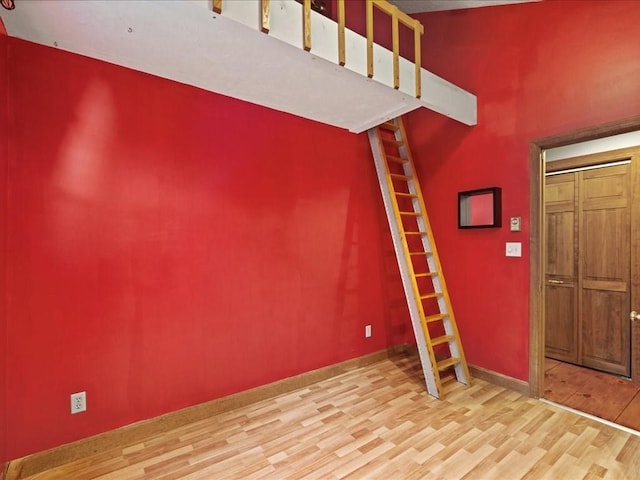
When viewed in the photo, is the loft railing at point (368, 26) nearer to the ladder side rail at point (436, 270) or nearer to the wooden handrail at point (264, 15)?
the wooden handrail at point (264, 15)

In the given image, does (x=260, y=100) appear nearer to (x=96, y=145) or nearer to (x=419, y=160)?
(x=96, y=145)

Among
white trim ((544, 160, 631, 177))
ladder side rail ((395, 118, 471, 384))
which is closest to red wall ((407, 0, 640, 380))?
ladder side rail ((395, 118, 471, 384))

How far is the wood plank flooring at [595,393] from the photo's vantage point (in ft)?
7.76

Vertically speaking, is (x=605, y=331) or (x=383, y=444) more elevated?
(x=605, y=331)

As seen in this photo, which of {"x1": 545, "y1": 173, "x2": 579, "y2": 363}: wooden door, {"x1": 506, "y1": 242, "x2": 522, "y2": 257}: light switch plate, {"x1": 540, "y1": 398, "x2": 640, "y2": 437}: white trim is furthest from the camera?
{"x1": 545, "y1": 173, "x2": 579, "y2": 363}: wooden door

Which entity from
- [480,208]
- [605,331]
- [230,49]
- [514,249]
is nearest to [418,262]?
[480,208]

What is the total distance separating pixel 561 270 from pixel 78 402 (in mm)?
4502

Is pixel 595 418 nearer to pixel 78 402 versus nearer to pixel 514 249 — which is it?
pixel 514 249

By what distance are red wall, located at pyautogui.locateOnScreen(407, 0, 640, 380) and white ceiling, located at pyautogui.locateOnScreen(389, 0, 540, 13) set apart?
55mm

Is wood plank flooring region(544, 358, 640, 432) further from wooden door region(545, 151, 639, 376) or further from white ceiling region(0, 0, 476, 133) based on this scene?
white ceiling region(0, 0, 476, 133)

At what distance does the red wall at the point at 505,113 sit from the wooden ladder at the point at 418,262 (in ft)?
0.77

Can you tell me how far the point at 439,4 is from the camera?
314 cm

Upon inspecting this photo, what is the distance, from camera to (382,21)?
356 cm

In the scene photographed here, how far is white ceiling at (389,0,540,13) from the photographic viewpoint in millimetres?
2828
